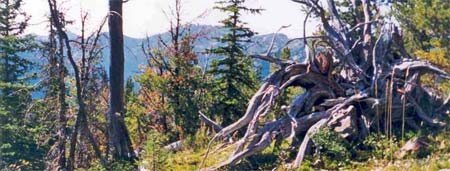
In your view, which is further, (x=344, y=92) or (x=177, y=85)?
(x=177, y=85)

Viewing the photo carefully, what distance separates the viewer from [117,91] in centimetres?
927

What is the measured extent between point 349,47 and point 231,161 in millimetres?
3092

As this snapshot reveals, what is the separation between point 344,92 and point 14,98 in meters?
18.5

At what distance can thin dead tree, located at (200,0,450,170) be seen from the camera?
7.73 meters

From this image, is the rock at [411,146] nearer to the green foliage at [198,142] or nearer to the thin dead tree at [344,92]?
the thin dead tree at [344,92]

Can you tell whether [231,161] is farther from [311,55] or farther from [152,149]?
[311,55]

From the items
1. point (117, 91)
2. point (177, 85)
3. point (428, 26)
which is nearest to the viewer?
point (117, 91)

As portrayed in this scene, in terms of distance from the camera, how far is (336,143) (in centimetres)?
712

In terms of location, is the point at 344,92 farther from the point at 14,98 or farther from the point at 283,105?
the point at 14,98

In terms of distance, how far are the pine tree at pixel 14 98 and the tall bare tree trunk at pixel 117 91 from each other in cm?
1078

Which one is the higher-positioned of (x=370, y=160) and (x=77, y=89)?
(x=77, y=89)

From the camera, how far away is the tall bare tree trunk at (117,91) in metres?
9.09

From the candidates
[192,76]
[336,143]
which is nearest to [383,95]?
[336,143]

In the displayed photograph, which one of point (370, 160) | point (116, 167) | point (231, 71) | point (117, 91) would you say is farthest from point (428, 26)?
point (116, 167)
